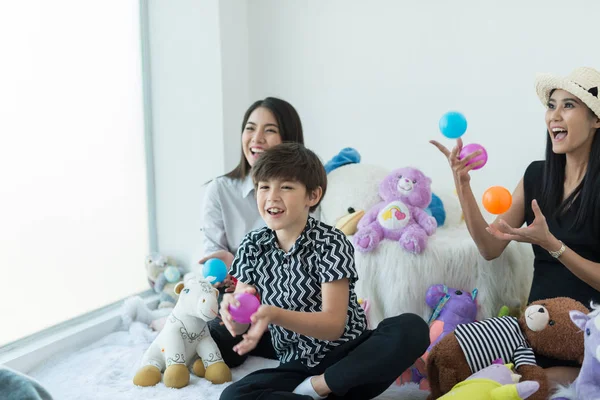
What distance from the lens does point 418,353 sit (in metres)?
1.23

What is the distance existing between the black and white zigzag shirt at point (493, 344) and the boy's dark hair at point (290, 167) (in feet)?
1.53

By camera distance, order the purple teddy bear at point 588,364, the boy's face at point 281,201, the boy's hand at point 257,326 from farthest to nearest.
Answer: the boy's face at point 281,201, the purple teddy bear at point 588,364, the boy's hand at point 257,326

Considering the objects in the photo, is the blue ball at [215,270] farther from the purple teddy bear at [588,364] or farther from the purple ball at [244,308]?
the purple teddy bear at [588,364]

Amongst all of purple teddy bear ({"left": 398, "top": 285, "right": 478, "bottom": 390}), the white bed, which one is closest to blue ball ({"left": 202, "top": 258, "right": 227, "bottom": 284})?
the white bed

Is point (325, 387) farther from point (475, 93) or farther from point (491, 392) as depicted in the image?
point (475, 93)

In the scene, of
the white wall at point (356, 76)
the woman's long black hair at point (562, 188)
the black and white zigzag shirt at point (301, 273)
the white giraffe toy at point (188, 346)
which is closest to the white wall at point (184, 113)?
the white wall at point (356, 76)

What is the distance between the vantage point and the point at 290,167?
123cm

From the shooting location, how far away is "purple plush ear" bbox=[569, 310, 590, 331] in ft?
3.78

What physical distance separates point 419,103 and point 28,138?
1369 millimetres

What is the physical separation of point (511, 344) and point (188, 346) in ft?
2.63

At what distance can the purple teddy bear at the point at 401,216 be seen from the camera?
1587 mm

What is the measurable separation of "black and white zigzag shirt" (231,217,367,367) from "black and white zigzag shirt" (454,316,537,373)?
0.76 feet

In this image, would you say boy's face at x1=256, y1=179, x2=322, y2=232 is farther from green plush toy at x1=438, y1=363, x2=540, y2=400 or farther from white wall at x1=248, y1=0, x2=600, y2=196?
white wall at x1=248, y1=0, x2=600, y2=196

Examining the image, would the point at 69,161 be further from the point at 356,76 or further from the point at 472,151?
the point at 472,151
